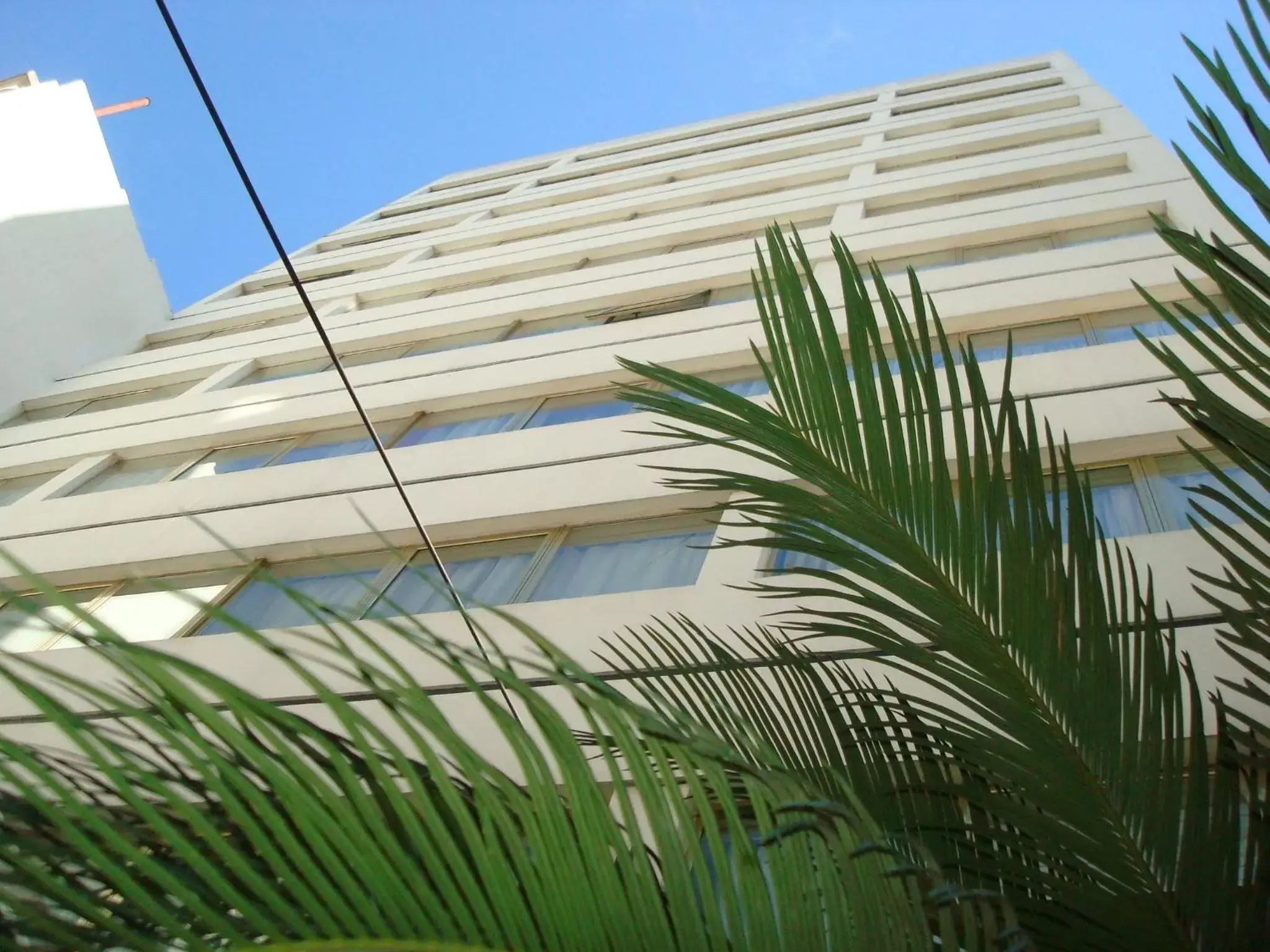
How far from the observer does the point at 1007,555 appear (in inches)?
79.7

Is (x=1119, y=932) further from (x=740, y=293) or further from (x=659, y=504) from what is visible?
(x=740, y=293)

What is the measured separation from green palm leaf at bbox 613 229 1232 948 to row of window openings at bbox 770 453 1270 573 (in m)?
2.98

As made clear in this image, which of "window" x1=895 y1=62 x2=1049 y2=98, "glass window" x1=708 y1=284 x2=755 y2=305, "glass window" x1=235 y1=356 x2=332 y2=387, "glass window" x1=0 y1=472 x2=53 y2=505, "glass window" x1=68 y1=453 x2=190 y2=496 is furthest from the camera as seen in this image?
"window" x1=895 y1=62 x2=1049 y2=98

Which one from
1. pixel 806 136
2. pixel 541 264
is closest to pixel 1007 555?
pixel 541 264

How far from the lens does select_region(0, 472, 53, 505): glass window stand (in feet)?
33.0

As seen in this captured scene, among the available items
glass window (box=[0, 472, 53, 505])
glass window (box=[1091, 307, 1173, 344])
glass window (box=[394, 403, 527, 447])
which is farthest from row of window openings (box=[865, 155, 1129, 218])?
glass window (box=[0, 472, 53, 505])

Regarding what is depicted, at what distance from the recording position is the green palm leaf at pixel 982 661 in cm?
176

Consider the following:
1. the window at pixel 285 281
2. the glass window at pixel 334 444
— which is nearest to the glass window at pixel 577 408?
the glass window at pixel 334 444

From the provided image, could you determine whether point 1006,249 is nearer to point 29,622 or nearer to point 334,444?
point 334,444

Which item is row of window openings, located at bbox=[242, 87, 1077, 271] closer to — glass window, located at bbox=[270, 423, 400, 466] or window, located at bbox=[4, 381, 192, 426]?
window, located at bbox=[4, 381, 192, 426]

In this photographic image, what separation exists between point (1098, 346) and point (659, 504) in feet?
9.07

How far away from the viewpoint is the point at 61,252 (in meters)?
13.2

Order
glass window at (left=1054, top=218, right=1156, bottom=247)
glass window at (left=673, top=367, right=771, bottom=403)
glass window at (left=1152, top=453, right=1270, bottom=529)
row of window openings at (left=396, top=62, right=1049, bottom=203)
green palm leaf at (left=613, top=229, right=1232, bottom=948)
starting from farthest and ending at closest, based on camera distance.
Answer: row of window openings at (left=396, top=62, right=1049, bottom=203)
glass window at (left=1054, top=218, right=1156, bottom=247)
glass window at (left=673, top=367, right=771, bottom=403)
glass window at (left=1152, top=453, right=1270, bottom=529)
green palm leaf at (left=613, top=229, right=1232, bottom=948)

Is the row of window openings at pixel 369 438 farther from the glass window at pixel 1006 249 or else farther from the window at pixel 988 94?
the window at pixel 988 94
